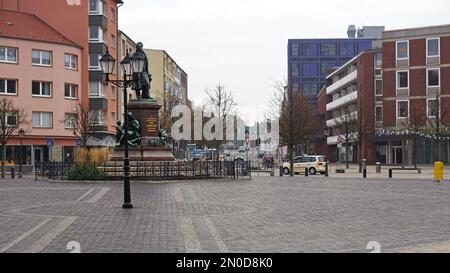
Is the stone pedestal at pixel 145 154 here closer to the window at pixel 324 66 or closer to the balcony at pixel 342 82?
the balcony at pixel 342 82

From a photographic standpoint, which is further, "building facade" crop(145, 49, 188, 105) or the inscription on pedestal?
"building facade" crop(145, 49, 188, 105)

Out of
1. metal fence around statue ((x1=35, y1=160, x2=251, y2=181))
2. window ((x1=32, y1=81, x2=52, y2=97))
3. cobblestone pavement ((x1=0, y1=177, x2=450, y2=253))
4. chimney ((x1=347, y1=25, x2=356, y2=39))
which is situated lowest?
cobblestone pavement ((x1=0, y1=177, x2=450, y2=253))

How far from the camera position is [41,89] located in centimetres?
5931

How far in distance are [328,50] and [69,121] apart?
79569 mm

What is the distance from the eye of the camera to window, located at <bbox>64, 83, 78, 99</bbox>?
61516mm

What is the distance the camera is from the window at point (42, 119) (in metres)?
58.8

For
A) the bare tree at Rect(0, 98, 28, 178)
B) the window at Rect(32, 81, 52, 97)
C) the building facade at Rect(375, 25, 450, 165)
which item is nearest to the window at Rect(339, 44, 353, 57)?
the building facade at Rect(375, 25, 450, 165)

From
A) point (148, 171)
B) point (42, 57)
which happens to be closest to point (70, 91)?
point (42, 57)

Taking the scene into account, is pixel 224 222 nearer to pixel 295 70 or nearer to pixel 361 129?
pixel 361 129

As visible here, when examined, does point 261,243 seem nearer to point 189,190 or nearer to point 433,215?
point 433,215

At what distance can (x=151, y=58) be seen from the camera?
101 metres

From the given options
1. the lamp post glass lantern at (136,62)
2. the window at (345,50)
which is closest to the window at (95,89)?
the lamp post glass lantern at (136,62)

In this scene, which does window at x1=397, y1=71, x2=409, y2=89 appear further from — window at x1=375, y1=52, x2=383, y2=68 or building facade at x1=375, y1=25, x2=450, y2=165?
window at x1=375, y1=52, x2=383, y2=68
